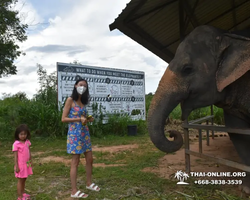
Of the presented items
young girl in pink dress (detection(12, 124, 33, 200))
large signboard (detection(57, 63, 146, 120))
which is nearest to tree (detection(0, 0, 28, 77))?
large signboard (detection(57, 63, 146, 120))

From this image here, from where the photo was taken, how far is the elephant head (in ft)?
10.3

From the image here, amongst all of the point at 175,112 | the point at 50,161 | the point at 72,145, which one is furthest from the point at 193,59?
→ the point at 175,112

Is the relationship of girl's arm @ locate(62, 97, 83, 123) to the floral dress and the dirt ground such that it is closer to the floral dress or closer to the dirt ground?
the floral dress

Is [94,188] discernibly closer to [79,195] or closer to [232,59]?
[79,195]

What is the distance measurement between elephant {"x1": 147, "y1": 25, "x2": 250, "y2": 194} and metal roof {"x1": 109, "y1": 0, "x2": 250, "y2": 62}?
1315mm

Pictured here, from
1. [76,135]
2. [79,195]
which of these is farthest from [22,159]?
[79,195]

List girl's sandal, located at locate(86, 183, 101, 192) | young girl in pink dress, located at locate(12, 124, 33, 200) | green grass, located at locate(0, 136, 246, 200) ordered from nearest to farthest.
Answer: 1. young girl in pink dress, located at locate(12, 124, 33, 200)
2. green grass, located at locate(0, 136, 246, 200)
3. girl's sandal, located at locate(86, 183, 101, 192)

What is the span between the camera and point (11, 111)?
10.2 m

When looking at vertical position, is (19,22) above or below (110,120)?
above

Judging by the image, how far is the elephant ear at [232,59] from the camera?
2.91 m

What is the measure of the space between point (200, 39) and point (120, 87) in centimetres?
824

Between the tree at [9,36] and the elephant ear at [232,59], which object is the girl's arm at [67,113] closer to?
the elephant ear at [232,59]

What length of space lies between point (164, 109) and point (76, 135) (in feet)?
3.77

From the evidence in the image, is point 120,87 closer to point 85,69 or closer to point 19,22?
point 85,69
